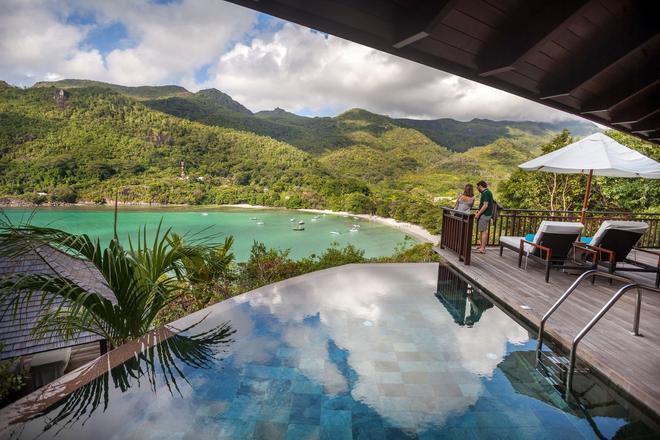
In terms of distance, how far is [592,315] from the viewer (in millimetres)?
3387

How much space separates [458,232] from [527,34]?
427 cm

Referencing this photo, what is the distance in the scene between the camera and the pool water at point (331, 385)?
2012mm

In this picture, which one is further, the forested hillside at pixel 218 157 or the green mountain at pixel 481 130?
the green mountain at pixel 481 130

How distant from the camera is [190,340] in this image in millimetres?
3105

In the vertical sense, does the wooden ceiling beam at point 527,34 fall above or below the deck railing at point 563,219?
above

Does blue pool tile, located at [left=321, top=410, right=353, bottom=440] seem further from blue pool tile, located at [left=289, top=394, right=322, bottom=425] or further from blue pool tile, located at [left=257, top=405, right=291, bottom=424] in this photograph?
blue pool tile, located at [left=257, top=405, right=291, bottom=424]

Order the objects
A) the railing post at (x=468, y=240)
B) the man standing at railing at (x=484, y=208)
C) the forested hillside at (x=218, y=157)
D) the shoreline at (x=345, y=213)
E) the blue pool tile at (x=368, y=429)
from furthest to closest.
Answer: the forested hillside at (x=218, y=157)
the shoreline at (x=345, y=213)
the man standing at railing at (x=484, y=208)
the railing post at (x=468, y=240)
the blue pool tile at (x=368, y=429)

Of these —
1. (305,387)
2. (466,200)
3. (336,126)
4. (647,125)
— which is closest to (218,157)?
(336,126)

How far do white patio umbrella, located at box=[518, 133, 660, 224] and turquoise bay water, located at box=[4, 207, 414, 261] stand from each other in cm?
2658

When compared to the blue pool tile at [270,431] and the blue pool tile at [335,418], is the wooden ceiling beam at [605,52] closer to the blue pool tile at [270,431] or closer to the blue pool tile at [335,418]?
the blue pool tile at [335,418]

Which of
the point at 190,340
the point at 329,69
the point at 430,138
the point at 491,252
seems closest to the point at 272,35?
the point at 491,252

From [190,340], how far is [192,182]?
4975 centimetres

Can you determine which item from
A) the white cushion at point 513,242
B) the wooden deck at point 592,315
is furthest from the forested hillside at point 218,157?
the wooden deck at point 592,315

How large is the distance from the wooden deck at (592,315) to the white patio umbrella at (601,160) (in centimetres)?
166
